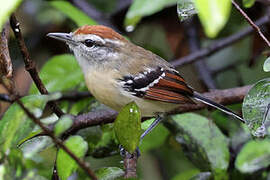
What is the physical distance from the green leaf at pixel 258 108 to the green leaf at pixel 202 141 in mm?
809

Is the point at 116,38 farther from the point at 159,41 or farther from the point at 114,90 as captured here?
the point at 159,41

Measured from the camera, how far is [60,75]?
3.40 meters

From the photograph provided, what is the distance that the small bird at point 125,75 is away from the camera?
10.0 ft

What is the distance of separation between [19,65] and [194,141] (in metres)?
2.23

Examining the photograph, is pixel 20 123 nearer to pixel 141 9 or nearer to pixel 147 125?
pixel 147 125

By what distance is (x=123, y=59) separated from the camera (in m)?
3.31

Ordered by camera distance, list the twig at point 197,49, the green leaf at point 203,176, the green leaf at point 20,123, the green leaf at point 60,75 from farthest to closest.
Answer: the twig at point 197,49 < the green leaf at point 60,75 < the green leaf at point 203,176 < the green leaf at point 20,123

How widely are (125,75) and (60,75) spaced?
544 millimetres

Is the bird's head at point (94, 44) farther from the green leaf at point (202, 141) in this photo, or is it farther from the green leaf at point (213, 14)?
the green leaf at point (213, 14)

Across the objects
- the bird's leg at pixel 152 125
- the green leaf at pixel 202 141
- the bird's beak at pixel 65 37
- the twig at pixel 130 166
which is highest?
the bird's beak at pixel 65 37

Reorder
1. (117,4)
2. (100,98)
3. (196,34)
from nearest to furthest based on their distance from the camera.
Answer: (100,98)
(196,34)
(117,4)

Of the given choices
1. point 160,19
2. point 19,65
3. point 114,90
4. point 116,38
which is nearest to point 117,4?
point 160,19

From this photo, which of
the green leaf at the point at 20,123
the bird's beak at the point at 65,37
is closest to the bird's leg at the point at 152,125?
the bird's beak at the point at 65,37

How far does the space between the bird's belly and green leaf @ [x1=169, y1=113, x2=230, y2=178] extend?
0.42 ft
